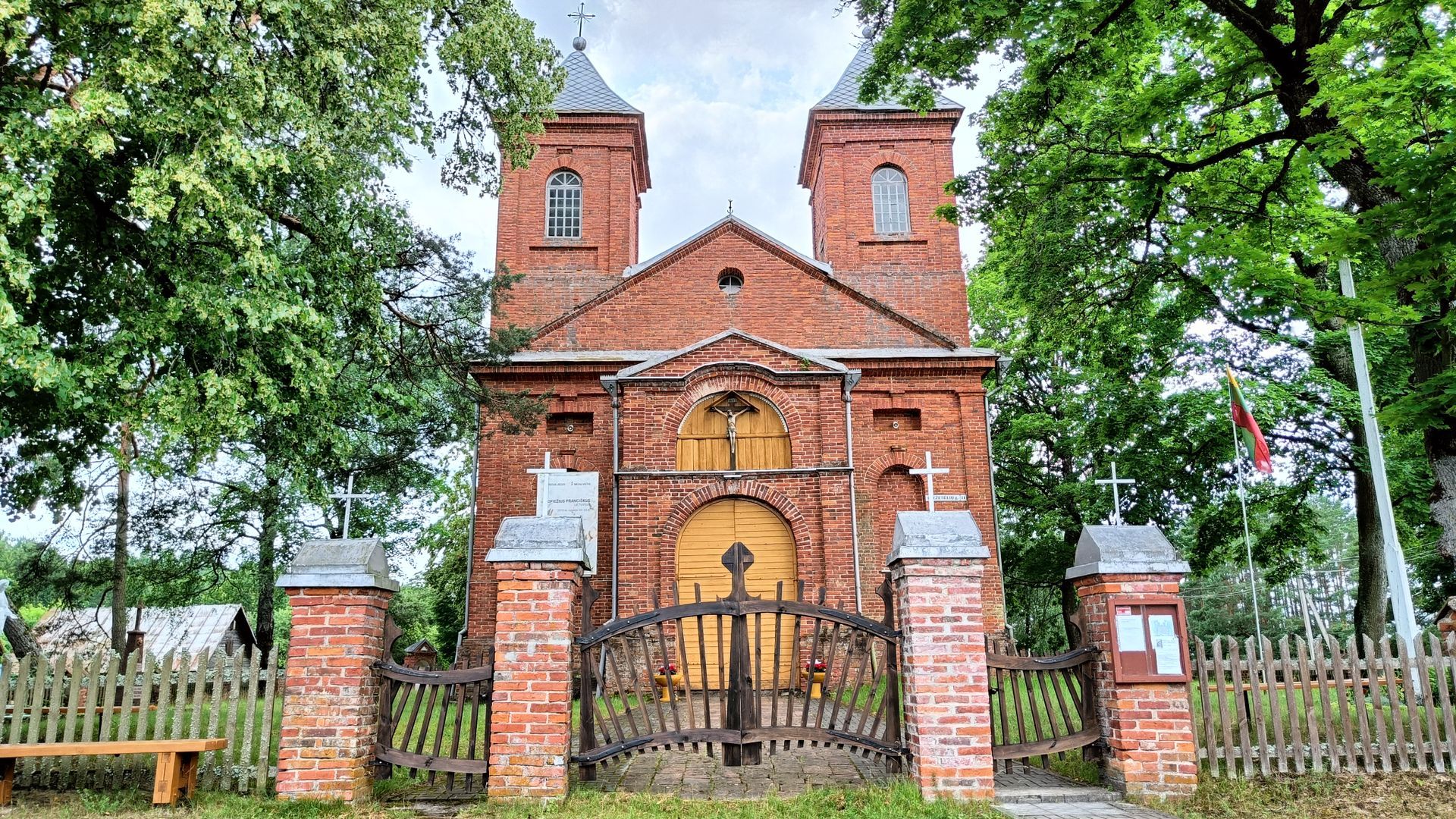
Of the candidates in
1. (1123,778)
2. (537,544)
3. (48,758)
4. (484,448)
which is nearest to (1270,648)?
(1123,778)

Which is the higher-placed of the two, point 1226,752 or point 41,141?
point 41,141

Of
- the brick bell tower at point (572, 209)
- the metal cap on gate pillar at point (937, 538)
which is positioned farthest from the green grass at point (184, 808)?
the brick bell tower at point (572, 209)

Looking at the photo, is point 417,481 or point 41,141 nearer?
point 41,141

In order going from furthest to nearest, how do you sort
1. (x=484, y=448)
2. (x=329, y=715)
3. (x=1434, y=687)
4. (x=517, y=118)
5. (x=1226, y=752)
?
(x=484, y=448), (x=517, y=118), (x=1434, y=687), (x=1226, y=752), (x=329, y=715)

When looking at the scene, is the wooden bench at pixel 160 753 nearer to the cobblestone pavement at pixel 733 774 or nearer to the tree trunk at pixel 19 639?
the cobblestone pavement at pixel 733 774

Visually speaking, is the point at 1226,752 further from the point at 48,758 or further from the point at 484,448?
the point at 484,448

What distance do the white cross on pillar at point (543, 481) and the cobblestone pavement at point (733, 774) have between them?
24.2 feet

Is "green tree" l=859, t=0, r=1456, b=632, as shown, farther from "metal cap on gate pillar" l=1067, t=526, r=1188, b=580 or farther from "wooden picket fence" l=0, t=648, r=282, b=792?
"wooden picket fence" l=0, t=648, r=282, b=792

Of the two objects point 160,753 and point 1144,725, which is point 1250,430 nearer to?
point 1144,725

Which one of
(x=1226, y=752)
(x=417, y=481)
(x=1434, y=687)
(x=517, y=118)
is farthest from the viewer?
(x=417, y=481)

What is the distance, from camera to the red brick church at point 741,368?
14812mm

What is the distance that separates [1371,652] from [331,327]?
32.6ft

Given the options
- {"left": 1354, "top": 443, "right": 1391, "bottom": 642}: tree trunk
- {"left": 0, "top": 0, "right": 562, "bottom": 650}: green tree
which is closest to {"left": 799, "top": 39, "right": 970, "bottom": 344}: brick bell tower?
{"left": 1354, "top": 443, "right": 1391, "bottom": 642}: tree trunk

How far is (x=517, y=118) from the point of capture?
37.4 ft
